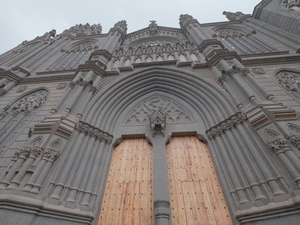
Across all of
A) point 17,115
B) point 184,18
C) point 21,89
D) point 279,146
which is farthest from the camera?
point 184,18

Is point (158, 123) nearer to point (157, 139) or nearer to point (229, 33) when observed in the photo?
point (157, 139)

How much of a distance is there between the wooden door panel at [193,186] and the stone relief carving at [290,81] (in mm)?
4032

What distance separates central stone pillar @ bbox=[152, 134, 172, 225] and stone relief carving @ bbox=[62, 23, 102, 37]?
14888 mm

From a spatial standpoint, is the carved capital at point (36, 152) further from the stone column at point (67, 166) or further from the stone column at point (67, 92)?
the stone column at point (67, 92)

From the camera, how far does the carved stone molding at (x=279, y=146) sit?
4169mm

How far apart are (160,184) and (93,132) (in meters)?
2.88

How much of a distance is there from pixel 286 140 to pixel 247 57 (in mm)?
6282

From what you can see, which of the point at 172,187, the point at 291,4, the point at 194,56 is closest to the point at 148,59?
the point at 194,56

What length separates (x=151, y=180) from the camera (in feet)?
17.6

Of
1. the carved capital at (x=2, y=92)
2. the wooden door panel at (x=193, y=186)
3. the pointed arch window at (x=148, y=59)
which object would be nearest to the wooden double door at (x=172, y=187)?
the wooden door panel at (x=193, y=186)

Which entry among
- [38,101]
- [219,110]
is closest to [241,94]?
[219,110]

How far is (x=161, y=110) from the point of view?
757cm

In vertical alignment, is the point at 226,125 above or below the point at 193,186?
above

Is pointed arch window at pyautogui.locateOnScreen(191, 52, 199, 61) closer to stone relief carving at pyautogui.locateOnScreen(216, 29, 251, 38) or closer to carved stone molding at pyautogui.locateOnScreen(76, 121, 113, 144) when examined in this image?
stone relief carving at pyautogui.locateOnScreen(216, 29, 251, 38)
